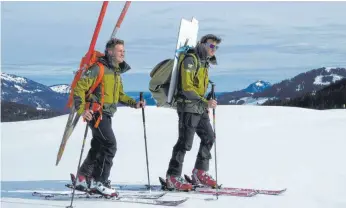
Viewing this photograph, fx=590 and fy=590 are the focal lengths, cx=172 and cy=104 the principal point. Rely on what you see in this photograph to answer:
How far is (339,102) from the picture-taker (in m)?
158

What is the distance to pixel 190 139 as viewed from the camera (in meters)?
8.02

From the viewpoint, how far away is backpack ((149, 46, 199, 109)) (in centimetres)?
797

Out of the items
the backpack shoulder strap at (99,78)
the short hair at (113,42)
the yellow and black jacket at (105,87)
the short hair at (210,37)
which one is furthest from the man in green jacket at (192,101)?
the backpack shoulder strap at (99,78)

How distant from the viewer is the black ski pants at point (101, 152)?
7449 millimetres

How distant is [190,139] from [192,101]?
0.53 meters

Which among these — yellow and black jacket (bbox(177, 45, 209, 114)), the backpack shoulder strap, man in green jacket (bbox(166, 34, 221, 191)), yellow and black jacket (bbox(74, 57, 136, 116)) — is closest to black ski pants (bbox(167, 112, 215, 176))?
man in green jacket (bbox(166, 34, 221, 191))

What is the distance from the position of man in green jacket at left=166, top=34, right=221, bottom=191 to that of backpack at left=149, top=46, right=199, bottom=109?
0.05 m

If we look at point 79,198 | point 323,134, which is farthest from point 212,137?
point 323,134

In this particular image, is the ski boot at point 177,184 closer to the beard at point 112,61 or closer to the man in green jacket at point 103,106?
the man in green jacket at point 103,106

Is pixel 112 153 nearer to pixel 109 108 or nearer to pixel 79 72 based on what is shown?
pixel 109 108

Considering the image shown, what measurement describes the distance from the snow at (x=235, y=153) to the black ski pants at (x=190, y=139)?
0.50 meters

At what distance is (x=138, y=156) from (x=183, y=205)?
16.5 ft

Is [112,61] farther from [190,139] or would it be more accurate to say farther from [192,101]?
[190,139]

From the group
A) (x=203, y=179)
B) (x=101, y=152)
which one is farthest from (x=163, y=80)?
(x=203, y=179)
